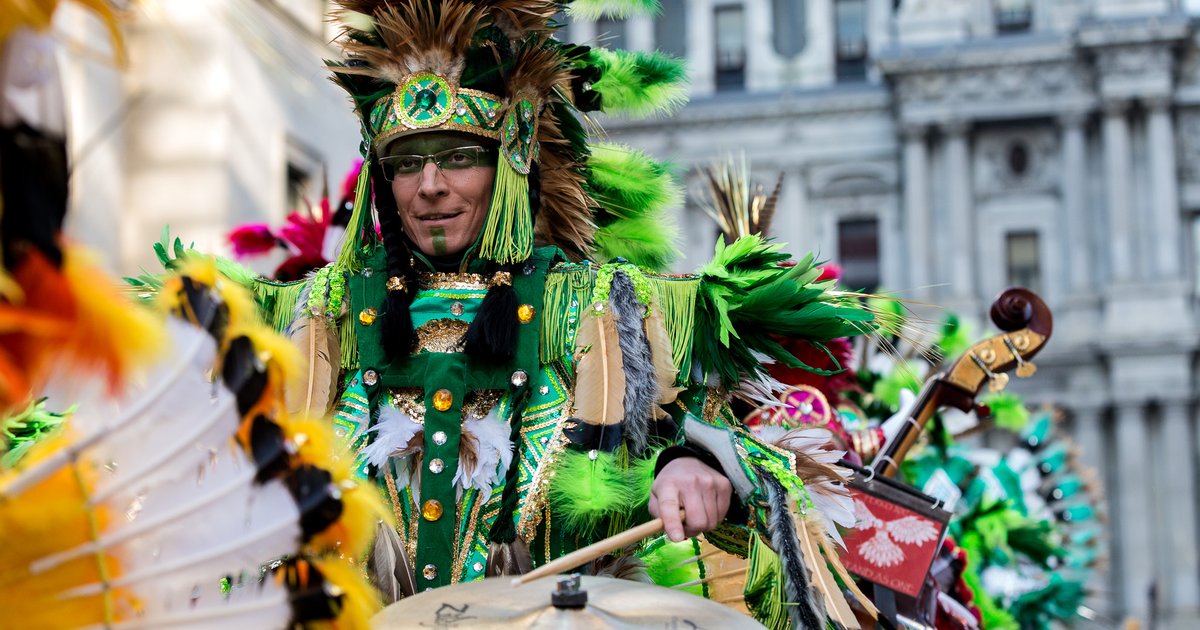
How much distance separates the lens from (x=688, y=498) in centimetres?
268

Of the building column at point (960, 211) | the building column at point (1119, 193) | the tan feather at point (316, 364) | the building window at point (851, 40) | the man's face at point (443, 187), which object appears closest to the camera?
the tan feather at point (316, 364)

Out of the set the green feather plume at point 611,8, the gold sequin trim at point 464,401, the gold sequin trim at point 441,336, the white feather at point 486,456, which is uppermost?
the green feather plume at point 611,8

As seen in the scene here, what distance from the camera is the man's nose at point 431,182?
3273mm

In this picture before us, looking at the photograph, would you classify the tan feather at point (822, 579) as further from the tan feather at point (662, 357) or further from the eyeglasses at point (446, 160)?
the eyeglasses at point (446, 160)

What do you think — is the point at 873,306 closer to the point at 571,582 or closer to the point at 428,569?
the point at 428,569

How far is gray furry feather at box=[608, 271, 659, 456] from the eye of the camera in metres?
3.12

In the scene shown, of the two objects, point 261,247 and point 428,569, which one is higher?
point 261,247

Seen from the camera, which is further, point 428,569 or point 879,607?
point 879,607

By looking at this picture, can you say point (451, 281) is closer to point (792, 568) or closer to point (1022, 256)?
point (792, 568)

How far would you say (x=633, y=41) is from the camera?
35.1m

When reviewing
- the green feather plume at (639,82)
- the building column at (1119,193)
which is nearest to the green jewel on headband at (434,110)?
the green feather plume at (639,82)

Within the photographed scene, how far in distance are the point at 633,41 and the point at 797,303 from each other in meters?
32.6

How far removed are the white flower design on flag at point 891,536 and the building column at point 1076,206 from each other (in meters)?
29.2

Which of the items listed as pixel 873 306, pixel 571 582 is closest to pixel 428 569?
pixel 571 582
